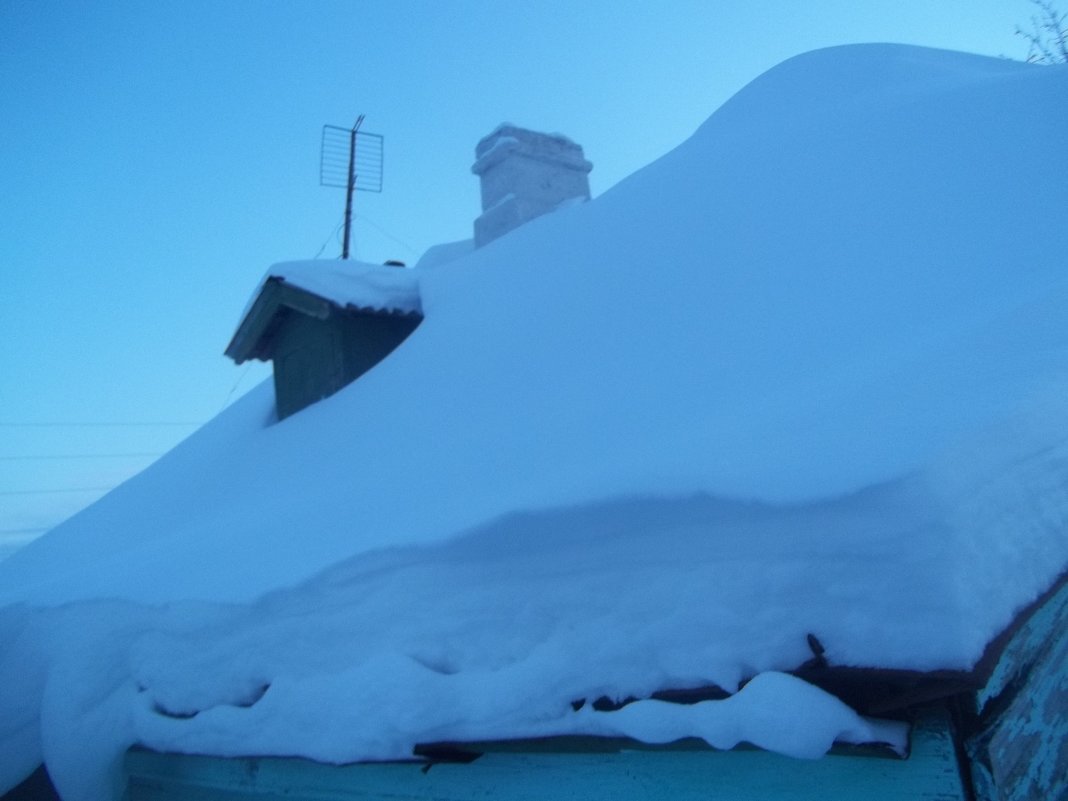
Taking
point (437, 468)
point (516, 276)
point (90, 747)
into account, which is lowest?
point (90, 747)

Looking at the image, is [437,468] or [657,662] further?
[437,468]

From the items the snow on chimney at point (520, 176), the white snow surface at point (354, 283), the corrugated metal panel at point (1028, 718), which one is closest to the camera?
the corrugated metal panel at point (1028, 718)

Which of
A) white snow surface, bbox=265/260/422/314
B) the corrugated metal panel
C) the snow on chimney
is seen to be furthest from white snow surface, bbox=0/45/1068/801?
the snow on chimney

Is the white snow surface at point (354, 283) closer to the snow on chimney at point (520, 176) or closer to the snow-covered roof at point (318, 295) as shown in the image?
the snow-covered roof at point (318, 295)

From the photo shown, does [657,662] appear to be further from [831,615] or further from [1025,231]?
[1025,231]

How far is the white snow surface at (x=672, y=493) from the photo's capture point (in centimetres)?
151

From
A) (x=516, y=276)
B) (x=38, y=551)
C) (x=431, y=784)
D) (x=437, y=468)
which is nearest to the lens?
(x=431, y=784)

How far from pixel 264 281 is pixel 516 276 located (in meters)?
2.63

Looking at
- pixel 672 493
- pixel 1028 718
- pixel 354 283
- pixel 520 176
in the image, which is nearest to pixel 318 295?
pixel 354 283

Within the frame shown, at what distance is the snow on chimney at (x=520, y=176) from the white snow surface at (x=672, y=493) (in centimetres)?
252

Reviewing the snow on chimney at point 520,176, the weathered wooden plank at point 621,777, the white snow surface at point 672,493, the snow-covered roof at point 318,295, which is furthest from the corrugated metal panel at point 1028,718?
the snow on chimney at point 520,176

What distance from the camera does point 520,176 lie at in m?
8.12

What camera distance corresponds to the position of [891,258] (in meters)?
3.14

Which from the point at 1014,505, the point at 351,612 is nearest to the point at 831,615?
the point at 1014,505
